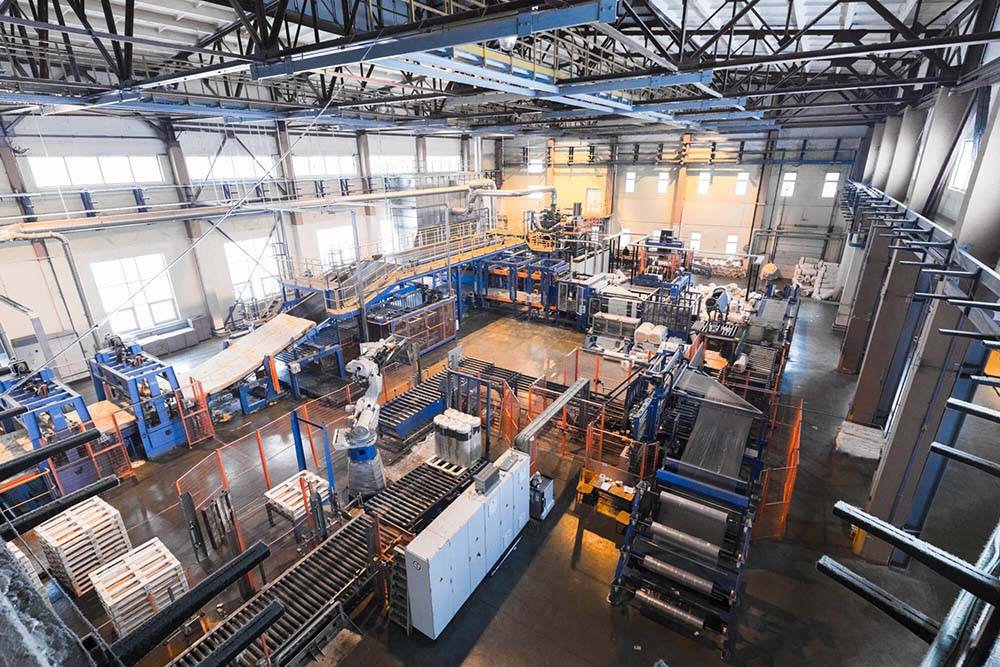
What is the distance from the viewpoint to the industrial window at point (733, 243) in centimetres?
2653

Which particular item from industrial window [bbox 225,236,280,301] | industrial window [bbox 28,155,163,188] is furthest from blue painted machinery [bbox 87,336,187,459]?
industrial window [bbox 225,236,280,301]

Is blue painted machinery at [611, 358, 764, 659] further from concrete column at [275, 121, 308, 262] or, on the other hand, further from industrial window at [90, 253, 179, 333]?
concrete column at [275, 121, 308, 262]

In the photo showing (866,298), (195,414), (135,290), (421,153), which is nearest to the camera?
(195,414)

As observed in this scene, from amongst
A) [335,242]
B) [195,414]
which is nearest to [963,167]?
[195,414]

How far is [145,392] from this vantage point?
1131cm

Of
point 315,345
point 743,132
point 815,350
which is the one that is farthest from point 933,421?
point 743,132

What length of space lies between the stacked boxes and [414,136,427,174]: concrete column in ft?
63.0

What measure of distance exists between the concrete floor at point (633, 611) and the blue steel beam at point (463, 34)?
312 inches

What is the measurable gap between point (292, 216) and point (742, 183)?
75.3ft

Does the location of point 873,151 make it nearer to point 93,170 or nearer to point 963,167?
point 963,167

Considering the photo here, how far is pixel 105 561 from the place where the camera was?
26.8ft

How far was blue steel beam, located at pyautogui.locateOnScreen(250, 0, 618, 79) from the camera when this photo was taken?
4.45 meters

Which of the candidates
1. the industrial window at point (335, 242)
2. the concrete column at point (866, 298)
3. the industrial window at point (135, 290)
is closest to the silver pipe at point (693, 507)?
the concrete column at point (866, 298)

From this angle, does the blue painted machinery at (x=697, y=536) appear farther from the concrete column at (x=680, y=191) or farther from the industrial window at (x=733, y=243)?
the concrete column at (x=680, y=191)
